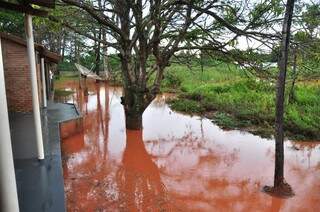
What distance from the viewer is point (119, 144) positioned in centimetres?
1284

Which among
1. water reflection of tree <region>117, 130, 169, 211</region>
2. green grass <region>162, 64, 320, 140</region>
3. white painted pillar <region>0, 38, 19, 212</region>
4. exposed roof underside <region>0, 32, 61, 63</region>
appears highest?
exposed roof underside <region>0, 32, 61, 63</region>

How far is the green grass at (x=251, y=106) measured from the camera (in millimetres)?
14045

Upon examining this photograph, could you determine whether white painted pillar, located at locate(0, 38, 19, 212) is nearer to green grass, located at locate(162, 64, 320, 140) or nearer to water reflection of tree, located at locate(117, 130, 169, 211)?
water reflection of tree, located at locate(117, 130, 169, 211)

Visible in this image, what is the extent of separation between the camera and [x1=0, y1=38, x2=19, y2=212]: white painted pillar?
247 cm

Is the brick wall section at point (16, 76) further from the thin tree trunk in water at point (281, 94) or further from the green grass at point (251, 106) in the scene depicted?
the thin tree trunk in water at point (281, 94)

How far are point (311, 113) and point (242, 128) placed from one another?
3.13 meters

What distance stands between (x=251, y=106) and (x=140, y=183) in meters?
10.7

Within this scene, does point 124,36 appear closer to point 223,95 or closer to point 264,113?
point 264,113

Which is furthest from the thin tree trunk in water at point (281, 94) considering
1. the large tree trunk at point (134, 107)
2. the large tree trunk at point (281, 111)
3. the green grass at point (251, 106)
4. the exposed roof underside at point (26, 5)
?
the large tree trunk at point (134, 107)

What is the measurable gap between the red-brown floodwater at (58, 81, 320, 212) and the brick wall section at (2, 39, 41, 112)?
6.60 feet

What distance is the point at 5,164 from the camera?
2.49m

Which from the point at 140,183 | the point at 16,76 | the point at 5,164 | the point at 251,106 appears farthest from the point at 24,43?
the point at 251,106

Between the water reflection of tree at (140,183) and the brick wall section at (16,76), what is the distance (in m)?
3.63

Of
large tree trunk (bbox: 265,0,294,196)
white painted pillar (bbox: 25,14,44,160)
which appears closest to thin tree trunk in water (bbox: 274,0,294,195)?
large tree trunk (bbox: 265,0,294,196)
